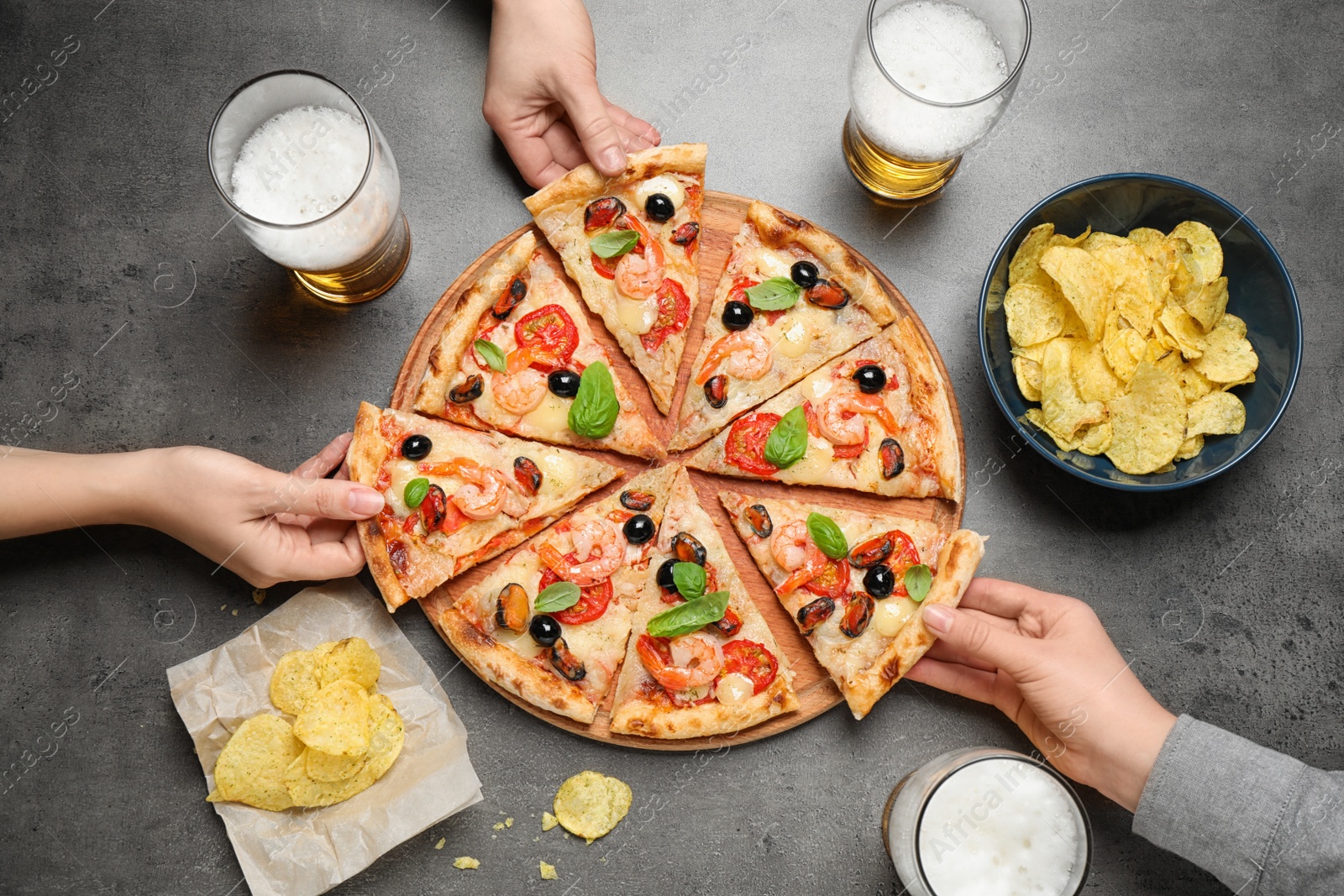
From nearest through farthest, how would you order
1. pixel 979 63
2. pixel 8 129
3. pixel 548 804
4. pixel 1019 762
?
pixel 1019 762 → pixel 979 63 → pixel 548 804 → pixel 8 129

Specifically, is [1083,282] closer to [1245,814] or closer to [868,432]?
[868,432]

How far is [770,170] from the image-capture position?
5164 millimetres

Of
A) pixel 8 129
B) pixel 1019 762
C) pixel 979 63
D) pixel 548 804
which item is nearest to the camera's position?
pixel 1019 762

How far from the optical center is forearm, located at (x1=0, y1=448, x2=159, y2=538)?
4.48 metres

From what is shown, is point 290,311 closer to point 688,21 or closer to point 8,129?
point 8,129

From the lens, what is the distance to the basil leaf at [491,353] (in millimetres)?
4688

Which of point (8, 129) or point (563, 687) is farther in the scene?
point (8, 129)

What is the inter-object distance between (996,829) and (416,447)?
3409mm

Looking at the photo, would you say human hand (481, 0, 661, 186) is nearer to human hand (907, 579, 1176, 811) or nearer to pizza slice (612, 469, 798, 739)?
pizza slice (612, 469, 798, 739)

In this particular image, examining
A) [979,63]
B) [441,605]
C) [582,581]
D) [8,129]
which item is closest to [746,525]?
[582,581]

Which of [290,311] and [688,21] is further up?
[688,21]

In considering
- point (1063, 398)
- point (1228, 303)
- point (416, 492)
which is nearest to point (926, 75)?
point (1063, 398)

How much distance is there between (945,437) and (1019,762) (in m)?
1.68

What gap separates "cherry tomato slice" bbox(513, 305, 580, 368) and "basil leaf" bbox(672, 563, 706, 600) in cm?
133
